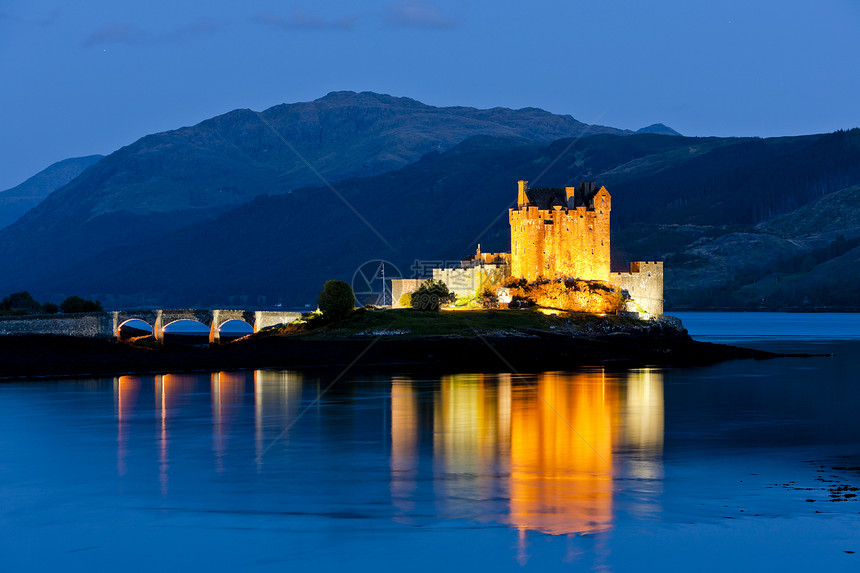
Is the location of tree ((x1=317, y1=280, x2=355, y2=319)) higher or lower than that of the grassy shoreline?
higher

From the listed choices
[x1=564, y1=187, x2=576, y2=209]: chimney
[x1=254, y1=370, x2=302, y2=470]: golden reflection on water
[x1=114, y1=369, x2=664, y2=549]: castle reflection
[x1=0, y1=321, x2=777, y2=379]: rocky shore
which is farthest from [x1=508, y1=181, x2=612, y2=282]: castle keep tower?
[x1=254, y1=370, x2=302, y2=470]: golden reflection on water

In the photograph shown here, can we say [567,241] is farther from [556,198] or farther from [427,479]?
[427,479]

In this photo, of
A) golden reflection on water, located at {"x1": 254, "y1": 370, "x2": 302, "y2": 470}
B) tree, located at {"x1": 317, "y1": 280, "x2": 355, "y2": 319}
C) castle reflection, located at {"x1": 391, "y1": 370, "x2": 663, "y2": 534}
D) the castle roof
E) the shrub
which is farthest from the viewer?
the castle roof

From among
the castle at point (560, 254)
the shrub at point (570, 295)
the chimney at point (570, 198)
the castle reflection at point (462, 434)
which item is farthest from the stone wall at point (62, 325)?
the chimney at point (570, 198)

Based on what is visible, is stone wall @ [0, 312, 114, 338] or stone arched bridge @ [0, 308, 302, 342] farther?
stone arched bridge @ [0, 308, 302, 342]

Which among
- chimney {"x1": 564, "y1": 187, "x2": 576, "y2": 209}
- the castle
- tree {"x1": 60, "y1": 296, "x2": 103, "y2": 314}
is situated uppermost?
chimney {"x1": 564, "y1": 187, "x2": 576, "y2": 209}

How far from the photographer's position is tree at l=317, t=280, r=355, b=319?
9869 cm

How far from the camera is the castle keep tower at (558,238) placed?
105m

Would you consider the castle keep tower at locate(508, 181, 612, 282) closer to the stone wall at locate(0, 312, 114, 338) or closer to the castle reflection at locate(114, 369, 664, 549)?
the castle reflection at locate(114, 369, 664, 549)

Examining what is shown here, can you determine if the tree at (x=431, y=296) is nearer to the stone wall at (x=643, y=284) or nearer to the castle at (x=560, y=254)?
the castle at (x=560, y=254)

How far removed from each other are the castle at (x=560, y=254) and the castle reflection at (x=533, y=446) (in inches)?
1227

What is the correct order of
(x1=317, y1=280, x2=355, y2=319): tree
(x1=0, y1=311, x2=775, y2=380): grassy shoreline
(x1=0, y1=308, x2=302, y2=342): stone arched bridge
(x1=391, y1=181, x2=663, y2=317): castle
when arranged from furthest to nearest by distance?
(x1=391, y1=181, x2=663, y2=317): castle
(x1=317, y1=280, x2=355, y2=319): tree
(x1=0, y1=308, x2=302, y2=342): stone arched bridge
(x1=0, y1=311, x2=775, y2=380): grassy shoreline

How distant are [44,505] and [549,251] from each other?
76.0 meters

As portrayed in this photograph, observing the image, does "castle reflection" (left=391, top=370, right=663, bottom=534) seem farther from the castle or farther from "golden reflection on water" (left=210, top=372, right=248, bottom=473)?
the castle
